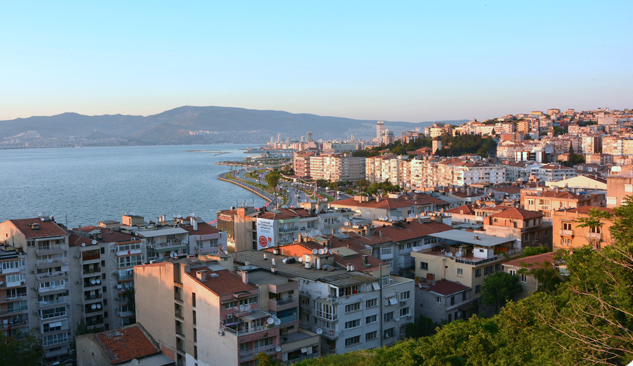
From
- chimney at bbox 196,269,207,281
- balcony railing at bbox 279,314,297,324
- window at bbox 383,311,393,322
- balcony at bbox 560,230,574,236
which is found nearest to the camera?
chimney at bbox 196,269,207,281

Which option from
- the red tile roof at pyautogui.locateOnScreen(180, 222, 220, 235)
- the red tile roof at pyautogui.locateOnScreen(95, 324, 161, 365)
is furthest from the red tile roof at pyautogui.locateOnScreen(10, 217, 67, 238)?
the red tile roof at pyautogui.locateOnScreen(180, 222, 220, 235)

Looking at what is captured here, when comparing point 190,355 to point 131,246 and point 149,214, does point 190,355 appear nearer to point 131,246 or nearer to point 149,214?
point 131,246

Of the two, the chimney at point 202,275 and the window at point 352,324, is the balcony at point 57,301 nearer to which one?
the chimney at point 202,275

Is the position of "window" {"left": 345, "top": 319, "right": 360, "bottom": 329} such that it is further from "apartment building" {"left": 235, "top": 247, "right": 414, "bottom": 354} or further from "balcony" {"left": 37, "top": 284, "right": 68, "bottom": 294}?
"balcony" {"left": 37, "top": 284, "right": 68, "bottom": 294}

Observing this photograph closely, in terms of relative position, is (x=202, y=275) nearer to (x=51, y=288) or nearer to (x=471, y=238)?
(x=51, y=288)

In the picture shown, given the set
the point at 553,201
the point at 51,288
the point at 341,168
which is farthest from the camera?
the point at 341,168

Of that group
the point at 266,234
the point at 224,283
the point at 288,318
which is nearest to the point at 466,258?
the point at 288,318

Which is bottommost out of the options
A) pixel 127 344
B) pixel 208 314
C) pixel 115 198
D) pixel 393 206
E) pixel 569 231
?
pixel 115 198

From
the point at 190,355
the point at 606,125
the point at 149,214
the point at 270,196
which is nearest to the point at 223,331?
the point at 190,355
